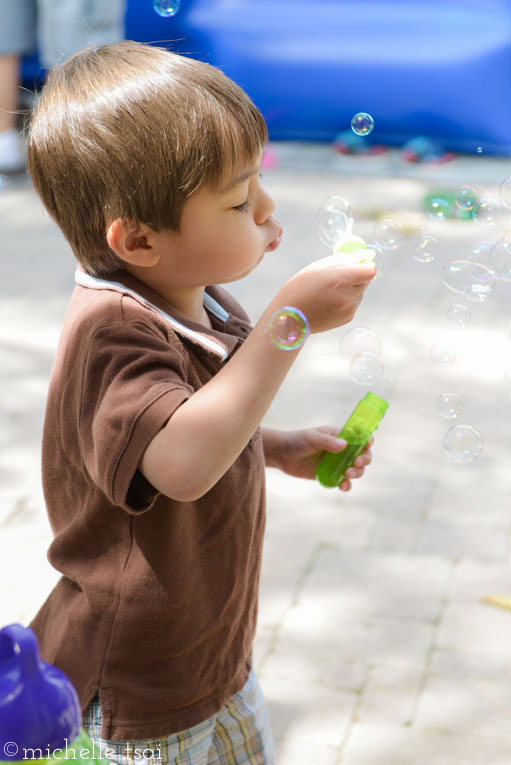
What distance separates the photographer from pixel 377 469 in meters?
2.93

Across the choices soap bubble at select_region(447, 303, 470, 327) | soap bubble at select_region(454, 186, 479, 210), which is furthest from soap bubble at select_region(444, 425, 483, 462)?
soap bubble at select_region(454, 186, 479, 210)

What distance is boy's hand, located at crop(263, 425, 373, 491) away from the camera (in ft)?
5.18

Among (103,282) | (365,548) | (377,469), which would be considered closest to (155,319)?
(103,282)

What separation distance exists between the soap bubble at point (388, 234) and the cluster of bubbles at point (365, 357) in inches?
5.7

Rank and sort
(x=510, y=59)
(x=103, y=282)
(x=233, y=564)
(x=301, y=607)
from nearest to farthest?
(x=103, y=282) → (x=233, y=564) → (x=301, y=607) → (x=510, y=59)

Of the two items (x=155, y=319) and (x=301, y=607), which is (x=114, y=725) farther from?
(x=301, y=607)

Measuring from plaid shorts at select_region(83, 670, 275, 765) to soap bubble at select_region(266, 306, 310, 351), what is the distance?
52cm

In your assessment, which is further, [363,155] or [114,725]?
[363,155]

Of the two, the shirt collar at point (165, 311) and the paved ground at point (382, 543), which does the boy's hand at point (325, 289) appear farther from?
the paved ground at point (382, 543)

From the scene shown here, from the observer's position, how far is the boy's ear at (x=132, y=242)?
3.99 ft

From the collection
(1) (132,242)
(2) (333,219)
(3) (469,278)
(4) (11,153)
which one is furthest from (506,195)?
(4) (11,153)

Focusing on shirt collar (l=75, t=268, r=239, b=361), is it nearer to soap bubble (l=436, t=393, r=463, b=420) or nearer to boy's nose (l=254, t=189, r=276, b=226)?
boy's nose (l=254, t=189, r=276, b=226)

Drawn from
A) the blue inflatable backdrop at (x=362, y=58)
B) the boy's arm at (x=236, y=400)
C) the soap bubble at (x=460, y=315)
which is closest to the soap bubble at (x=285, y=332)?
the boy's arm at (x=236, y=400)

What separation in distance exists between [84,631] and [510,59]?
15.6 feet
